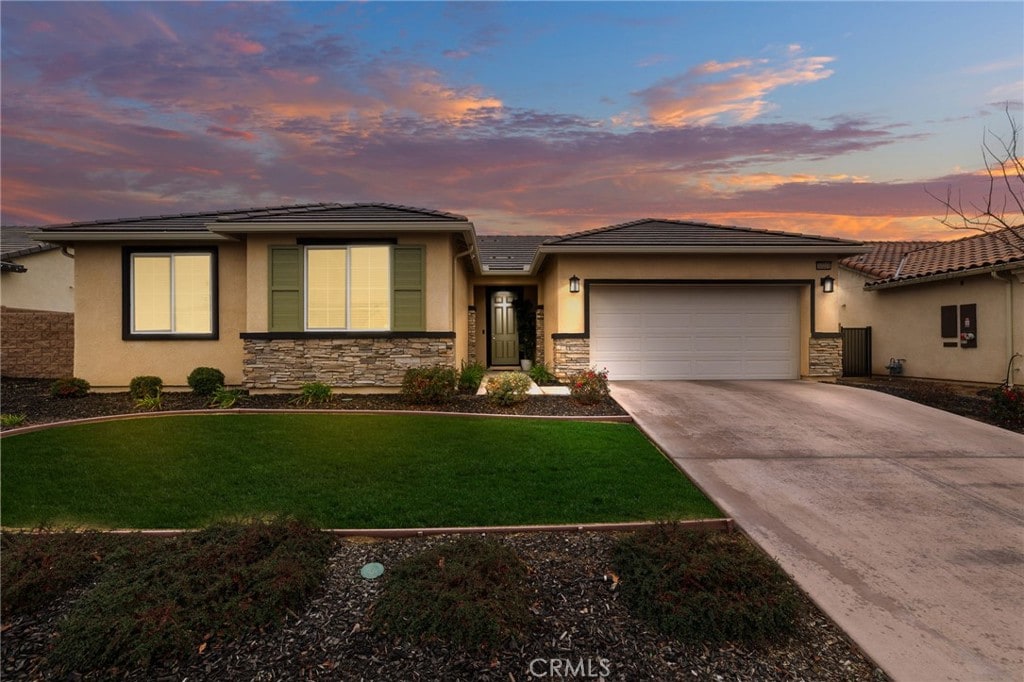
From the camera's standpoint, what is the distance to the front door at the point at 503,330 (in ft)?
52.3

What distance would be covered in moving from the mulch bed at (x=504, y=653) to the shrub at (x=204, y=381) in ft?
24.2

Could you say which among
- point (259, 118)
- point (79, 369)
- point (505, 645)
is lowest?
point (505, 645)

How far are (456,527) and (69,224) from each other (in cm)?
1121

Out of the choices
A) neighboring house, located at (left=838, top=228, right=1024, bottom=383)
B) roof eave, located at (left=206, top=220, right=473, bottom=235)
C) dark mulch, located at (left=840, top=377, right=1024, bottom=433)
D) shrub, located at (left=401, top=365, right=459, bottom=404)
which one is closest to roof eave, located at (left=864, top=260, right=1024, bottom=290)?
neighboring house, located at (left=838, top=228, right=1024, bottom=383)

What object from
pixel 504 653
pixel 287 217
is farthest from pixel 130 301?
pixel 504 653

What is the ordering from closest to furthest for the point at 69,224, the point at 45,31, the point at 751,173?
the point at 45,31 < the point at 69,224 < the point at 751,173

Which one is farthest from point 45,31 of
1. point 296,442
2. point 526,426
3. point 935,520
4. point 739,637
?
point 935,520

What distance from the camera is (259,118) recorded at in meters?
9.97

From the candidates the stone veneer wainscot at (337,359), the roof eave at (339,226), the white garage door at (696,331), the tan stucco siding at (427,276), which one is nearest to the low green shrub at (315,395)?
the stone veneer wainscot at (337,359)

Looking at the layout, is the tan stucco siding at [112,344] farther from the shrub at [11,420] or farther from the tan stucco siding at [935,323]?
the tan stucco siding at [935,323]

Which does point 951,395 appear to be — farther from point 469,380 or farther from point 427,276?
point 427,276

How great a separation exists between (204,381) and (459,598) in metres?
8.99

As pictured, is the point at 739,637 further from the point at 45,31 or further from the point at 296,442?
the point at 45,31

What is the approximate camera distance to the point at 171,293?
10.3m
